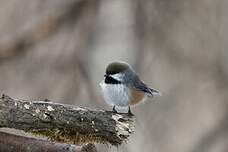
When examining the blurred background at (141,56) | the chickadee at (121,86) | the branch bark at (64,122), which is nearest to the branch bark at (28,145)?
the branch bark at (64,122)

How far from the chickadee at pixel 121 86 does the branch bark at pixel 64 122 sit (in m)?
0.51

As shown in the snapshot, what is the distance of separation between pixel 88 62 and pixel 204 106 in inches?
64.0

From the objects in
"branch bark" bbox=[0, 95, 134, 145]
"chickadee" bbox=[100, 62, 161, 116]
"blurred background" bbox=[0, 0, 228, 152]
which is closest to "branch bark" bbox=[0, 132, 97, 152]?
"branch bark" bbox=[0, 95, 134, 145]

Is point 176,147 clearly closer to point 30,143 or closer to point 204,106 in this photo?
point 204,106

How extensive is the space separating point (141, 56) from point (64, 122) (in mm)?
3680

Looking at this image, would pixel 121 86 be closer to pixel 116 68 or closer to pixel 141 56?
pixel 116 68

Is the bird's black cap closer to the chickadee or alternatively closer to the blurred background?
the chickadee

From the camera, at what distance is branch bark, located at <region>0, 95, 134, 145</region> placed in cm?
232

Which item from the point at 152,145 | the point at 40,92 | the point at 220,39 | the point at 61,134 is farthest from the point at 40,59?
the point at 61,134

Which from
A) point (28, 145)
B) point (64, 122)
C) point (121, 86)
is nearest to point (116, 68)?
point (121, 86)

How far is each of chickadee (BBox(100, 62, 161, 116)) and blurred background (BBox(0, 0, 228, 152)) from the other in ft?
8.26

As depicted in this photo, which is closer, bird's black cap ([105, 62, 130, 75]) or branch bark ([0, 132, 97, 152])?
branch bark ([0, 132, 97, 152])

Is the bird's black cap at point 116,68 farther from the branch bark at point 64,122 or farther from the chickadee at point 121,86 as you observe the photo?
the branch bark at point 64,122

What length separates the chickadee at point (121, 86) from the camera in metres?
3.10
